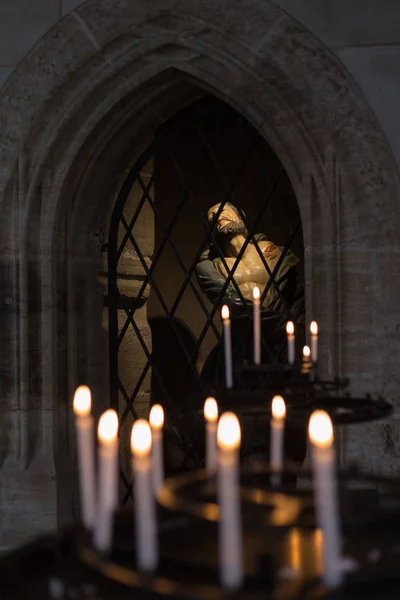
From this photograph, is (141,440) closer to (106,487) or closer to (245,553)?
(106,487)

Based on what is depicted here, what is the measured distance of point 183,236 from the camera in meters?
5.49

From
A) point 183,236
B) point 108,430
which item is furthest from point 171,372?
point 108,430

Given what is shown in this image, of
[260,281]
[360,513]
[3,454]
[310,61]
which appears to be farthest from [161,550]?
[260,281]

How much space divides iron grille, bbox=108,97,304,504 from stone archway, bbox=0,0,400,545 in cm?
26

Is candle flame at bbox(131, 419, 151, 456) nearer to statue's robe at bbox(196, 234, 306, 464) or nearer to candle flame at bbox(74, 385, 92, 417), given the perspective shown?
candle flame at bbox(74, 385, 92, 417)

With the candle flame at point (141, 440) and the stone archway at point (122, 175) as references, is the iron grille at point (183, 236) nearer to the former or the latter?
the stone archway at point (122, 175)

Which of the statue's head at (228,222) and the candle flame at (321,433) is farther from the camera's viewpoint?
the statue's head at (228,222)

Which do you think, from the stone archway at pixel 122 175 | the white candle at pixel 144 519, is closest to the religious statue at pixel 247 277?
the stone archway at pixel 122 175

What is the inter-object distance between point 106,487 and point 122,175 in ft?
10.2

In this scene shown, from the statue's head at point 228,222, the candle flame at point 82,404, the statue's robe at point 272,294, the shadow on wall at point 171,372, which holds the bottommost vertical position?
the shadow on wall at point 171,372

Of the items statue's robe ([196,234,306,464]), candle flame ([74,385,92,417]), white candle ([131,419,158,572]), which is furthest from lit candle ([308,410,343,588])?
statue's robe ([196,234,306,464])

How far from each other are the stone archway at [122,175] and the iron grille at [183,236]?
262 mm

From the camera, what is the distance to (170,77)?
140 inches

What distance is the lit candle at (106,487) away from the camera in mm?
875
